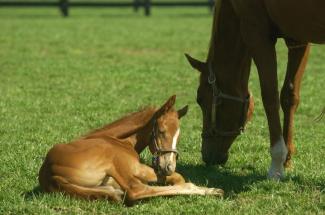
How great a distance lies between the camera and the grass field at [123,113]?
502cm

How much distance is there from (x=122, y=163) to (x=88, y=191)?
0.35 meters

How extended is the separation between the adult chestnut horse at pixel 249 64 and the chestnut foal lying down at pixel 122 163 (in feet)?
2.98

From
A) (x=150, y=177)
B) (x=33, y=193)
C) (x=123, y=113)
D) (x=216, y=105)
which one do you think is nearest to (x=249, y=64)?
(x=216, y=105)

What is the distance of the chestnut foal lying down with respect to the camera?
491cm

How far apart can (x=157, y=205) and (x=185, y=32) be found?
18.2 metres

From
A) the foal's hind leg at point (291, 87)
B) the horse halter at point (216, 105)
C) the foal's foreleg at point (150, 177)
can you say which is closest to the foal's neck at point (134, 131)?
the foal's foreleg at point (150, 177)

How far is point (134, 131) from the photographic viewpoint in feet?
18.0

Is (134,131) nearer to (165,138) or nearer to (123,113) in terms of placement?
(165,138)

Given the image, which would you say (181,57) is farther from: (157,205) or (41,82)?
(157,205)

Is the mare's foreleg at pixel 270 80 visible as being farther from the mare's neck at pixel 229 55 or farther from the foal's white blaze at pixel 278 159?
the mare's neck at pixel 229 55

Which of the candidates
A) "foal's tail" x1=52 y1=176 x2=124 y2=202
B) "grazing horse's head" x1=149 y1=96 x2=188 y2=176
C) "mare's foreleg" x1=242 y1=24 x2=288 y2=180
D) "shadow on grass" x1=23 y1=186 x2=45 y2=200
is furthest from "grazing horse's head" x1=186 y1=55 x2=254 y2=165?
"shadow on grass" x1=23 y1=186 x2=45 y2=200

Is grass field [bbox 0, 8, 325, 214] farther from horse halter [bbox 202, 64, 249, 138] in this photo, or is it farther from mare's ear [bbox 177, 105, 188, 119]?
mare's ear [bbox 177, 105, 188, 119]

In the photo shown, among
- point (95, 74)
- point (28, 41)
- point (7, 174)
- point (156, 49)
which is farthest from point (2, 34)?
point (7, 174)

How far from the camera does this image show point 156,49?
1778 cm
